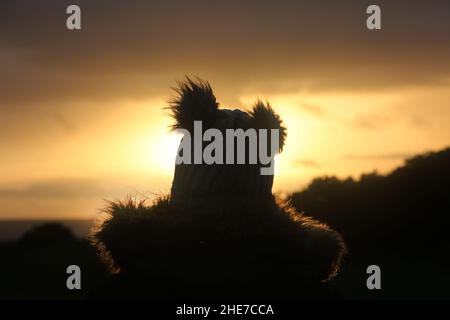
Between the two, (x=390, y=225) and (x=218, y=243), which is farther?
(x=390, y=225)

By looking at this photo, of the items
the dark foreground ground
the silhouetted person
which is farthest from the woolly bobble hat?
the dark foreground ground

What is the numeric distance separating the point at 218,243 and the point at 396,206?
36.2 ft

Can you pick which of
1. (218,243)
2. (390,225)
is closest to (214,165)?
(218,243)

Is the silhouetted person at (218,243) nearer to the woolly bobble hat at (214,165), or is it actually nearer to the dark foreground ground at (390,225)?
the woolly bobble hat at (214,165)

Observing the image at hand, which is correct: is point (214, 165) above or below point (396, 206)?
below

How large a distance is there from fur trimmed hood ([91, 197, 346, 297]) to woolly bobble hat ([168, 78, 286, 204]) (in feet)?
0.14

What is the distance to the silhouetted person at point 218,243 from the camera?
4281 millimetres

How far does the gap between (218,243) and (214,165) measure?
0.34m

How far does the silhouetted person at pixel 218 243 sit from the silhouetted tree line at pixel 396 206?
948cm

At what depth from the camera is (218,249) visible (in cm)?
432

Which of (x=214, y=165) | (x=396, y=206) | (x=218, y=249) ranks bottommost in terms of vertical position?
(x=218, y=249)

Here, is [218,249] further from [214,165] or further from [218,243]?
[214,165]
